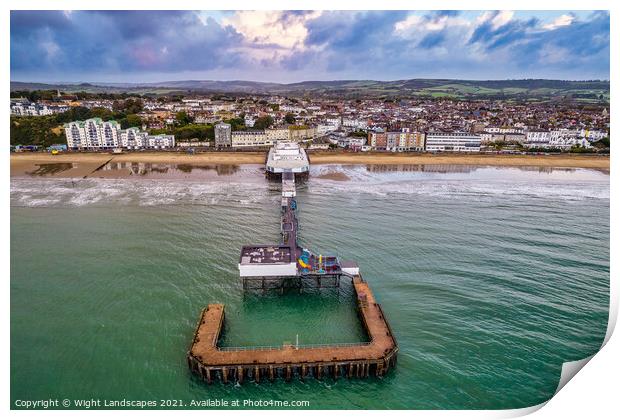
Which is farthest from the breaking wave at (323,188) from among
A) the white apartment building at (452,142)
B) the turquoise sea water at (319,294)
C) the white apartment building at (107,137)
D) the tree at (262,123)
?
the tree at (262,123)

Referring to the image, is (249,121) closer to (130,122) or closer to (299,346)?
(130,122)

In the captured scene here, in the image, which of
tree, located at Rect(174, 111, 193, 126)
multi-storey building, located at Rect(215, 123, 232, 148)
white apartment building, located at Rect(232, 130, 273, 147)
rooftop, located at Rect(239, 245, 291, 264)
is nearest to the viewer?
rooftop, located at Rect(239, 245, 291, 264)

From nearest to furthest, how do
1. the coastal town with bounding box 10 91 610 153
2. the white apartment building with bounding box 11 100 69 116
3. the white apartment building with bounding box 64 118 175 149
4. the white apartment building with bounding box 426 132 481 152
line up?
the white apartment building with bounding box 64 118 175 149 < the coastal town with bounding box 10 91 610 153 < the white apartment building with bounding box 426 132 481 152 < the white apartment building with bounding box 11 100 69 116

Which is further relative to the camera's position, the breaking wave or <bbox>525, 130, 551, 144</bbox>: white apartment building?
<bbox>525, 130, 551, 144</bbox>: white apartment building

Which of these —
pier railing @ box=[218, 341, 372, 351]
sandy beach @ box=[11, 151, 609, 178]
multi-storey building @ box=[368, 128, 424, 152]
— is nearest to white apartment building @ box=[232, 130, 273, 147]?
sandy beach @ box=[11, 151, 609, 178]

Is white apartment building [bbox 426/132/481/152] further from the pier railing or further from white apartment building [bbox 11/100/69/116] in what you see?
white apartment building [bbox 11/100/69/116]

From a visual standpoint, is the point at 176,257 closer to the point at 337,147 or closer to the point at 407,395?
the point at 407,395

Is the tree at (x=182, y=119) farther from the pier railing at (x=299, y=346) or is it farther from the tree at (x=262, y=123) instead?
the pier railing at (x=299, y=346)
